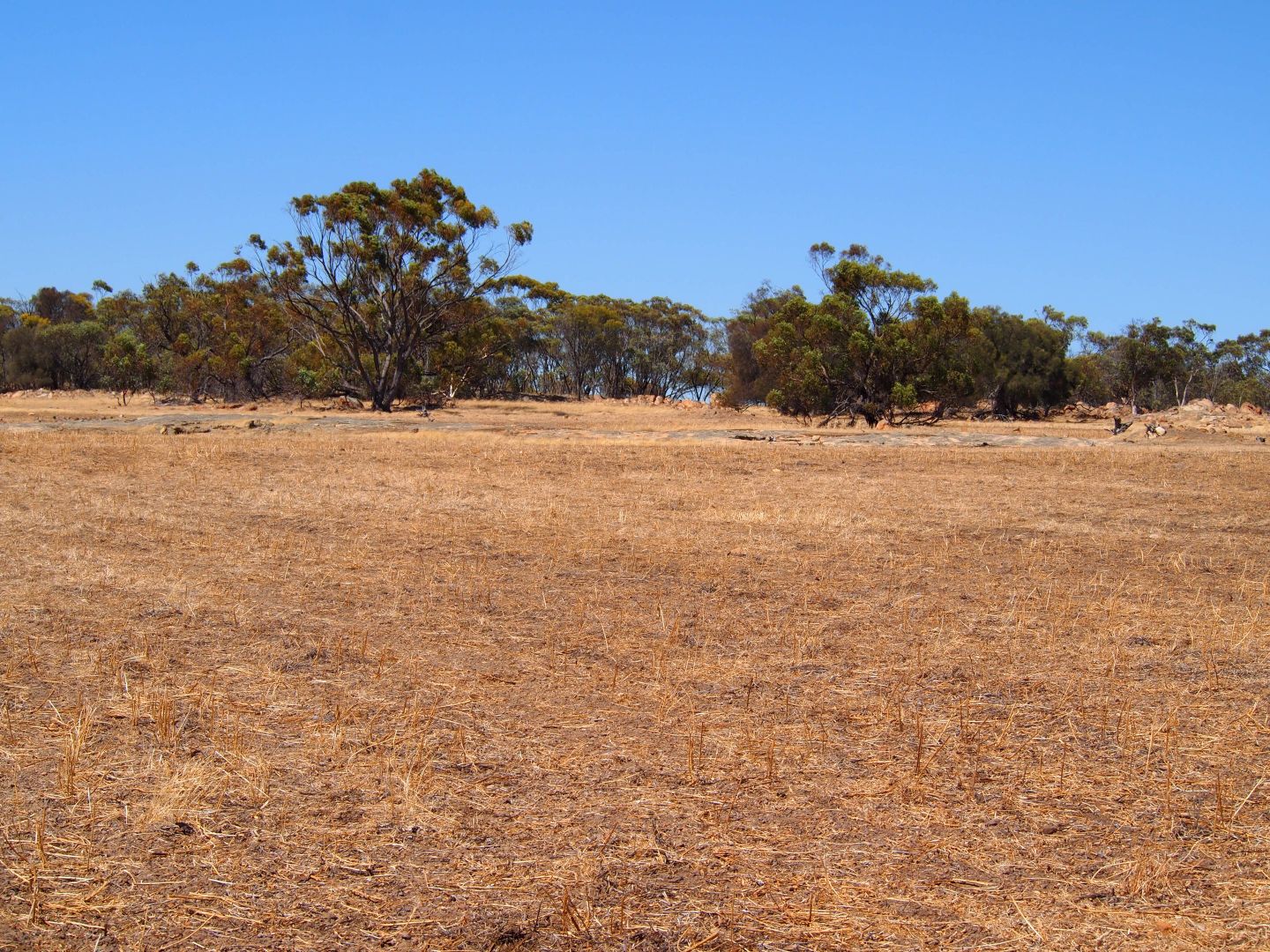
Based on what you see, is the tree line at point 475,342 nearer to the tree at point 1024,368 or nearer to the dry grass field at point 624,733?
the tree at point 1024,368

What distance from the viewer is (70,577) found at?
9.29 m

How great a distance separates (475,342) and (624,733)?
43.6 meters

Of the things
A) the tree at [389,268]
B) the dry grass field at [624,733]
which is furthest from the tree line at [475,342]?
the dry grass field at [624,733]

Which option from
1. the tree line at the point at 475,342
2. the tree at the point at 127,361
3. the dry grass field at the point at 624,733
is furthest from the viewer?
the tree at the point at 127,361

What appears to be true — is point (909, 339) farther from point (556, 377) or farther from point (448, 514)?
point (556, 377)

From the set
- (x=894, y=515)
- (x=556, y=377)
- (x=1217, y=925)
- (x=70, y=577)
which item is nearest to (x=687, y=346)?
(x=556, y=377)

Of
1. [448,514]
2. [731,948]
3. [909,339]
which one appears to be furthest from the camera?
[909,339]

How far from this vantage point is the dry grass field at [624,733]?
13.3 ft

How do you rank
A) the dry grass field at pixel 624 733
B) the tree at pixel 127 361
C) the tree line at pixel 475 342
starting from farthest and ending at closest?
the tree at pixel 127 361 < the tree line at pixel 475 342 < the dry grass field at pixel 624 733

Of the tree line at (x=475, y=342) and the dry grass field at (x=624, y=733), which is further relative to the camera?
the tree line at (x=475, y=342)

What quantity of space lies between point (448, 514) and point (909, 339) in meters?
24.9

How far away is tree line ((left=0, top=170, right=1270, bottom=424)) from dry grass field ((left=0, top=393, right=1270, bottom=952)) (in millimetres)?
23091

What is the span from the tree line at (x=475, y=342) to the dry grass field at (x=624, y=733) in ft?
75.8

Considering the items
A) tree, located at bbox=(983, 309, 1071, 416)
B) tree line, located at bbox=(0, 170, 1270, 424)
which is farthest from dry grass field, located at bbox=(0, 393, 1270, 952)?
tree, located at bbox=(983, 309, 1071, 416)
